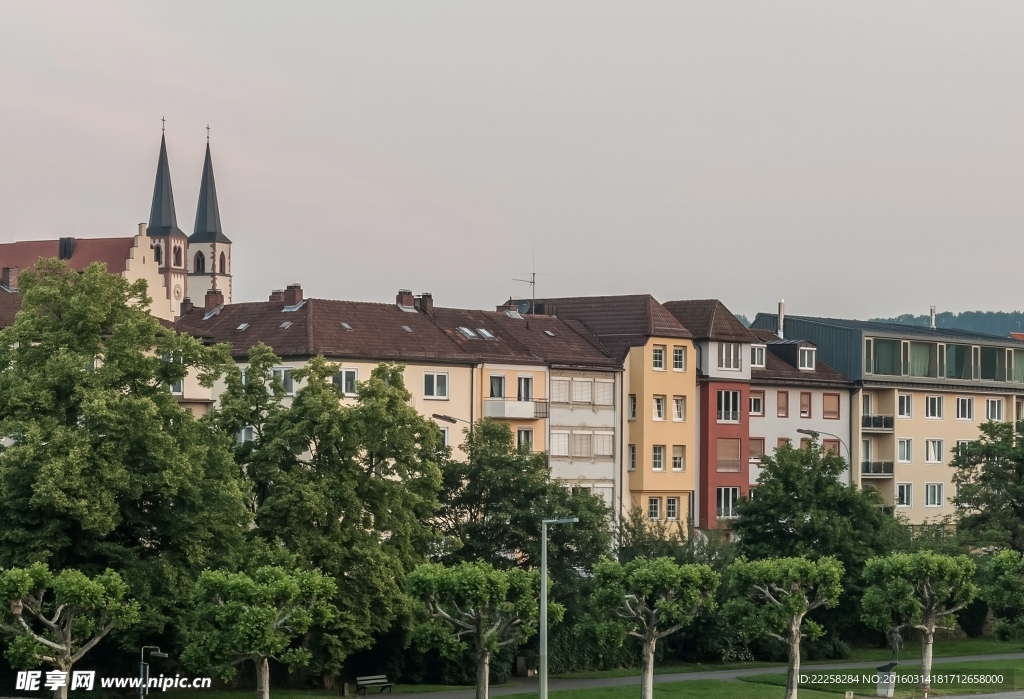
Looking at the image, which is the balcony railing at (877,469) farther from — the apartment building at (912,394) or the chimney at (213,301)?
the chimney at (213,301)

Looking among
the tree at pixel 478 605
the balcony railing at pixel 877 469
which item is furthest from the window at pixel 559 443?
the tree at pixel 478 605

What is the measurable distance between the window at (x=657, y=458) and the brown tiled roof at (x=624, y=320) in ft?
17.3

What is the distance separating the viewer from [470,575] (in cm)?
6291

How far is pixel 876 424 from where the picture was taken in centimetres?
11500

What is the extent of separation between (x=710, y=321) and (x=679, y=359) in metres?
3.49

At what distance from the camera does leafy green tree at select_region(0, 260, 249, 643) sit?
59312mm

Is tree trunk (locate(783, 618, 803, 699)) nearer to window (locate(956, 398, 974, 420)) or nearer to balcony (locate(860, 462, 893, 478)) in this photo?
balcony (locate(860, 462, 893, 478))

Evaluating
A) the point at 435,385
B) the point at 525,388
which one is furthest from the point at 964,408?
the point at 435,385

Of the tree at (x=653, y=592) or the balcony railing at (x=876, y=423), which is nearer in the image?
the tree at (x=653, y=592)

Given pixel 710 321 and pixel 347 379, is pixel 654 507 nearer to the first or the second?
pixel 710 321

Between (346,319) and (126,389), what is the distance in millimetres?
28464

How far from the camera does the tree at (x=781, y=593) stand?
69125mm

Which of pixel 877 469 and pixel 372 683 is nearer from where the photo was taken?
pixel 372 683

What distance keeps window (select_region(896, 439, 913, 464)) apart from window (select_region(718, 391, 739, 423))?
53.9ft
